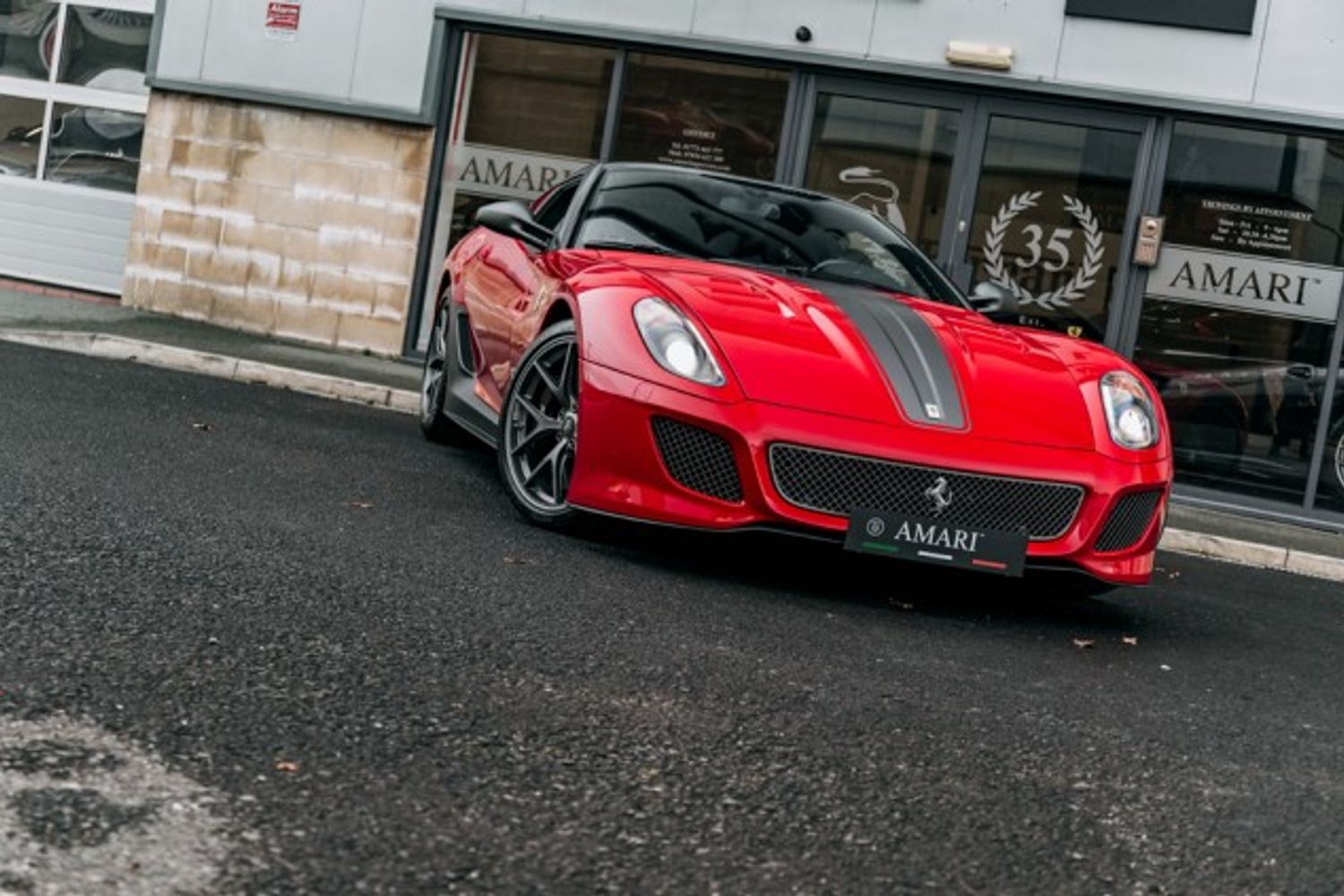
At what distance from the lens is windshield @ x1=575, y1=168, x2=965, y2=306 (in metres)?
7.25

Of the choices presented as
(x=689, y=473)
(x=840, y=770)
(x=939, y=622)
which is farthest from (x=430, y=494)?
(x=840, y=770)

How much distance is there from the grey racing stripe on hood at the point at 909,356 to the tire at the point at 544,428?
0.91m

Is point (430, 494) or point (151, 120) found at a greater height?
point (151, 120)

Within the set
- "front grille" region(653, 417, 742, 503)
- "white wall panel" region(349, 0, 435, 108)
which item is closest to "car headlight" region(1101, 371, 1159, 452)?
"front grille" region(653, 417, 742, 503)

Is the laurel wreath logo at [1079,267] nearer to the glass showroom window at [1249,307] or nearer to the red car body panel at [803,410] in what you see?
the glass showroom window at [1249,307]

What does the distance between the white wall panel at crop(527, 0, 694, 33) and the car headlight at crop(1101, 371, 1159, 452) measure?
7.74 metres

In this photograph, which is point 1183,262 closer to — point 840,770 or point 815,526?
point 815,526

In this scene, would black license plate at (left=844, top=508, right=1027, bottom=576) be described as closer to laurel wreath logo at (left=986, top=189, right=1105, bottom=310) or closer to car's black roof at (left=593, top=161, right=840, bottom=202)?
car's black roof at (left=593, top=161, right=840, bottom=202)

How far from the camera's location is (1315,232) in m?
12.6

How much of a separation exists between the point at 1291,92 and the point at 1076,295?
1.84 metres

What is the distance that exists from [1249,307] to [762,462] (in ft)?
25.7

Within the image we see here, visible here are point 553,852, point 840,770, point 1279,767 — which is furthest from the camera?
point 1279,767

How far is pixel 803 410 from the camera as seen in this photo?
5.83 m

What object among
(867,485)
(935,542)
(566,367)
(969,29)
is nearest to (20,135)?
(969,29)
